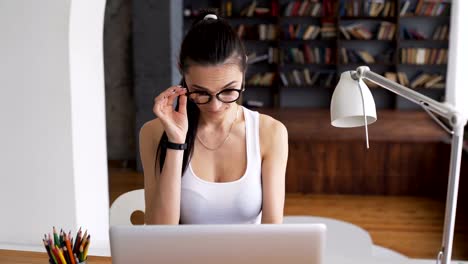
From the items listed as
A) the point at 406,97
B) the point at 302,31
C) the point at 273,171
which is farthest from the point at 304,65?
the point at 406,97

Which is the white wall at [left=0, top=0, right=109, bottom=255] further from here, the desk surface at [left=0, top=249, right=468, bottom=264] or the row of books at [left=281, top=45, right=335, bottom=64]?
the row of books at [left=281, top=45, right=335, bottom=64]

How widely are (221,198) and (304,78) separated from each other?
6.12 meters

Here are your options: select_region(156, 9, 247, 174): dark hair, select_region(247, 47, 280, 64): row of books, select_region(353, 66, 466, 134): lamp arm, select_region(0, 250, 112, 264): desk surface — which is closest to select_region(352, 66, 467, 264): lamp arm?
select_region(353, 66, 466, 134): lamp arm

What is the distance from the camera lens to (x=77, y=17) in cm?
215

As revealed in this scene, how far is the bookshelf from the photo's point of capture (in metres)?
7.31

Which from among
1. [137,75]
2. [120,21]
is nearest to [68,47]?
[137,75]

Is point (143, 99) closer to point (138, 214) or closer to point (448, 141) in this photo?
point (448, 141)

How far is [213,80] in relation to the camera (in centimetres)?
158

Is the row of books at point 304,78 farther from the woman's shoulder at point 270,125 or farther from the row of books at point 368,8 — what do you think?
the woman's shoulder at point 270,125

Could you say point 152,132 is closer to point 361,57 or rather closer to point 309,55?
point 309,55

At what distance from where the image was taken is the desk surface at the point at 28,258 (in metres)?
1.48

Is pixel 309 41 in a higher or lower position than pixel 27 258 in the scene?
higher

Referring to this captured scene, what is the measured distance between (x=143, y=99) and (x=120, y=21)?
0.91 m

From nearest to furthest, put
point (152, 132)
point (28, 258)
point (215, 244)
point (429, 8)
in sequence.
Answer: point (215, 244)
point (28, 258)
point (152, 132)
point (429, 8)
